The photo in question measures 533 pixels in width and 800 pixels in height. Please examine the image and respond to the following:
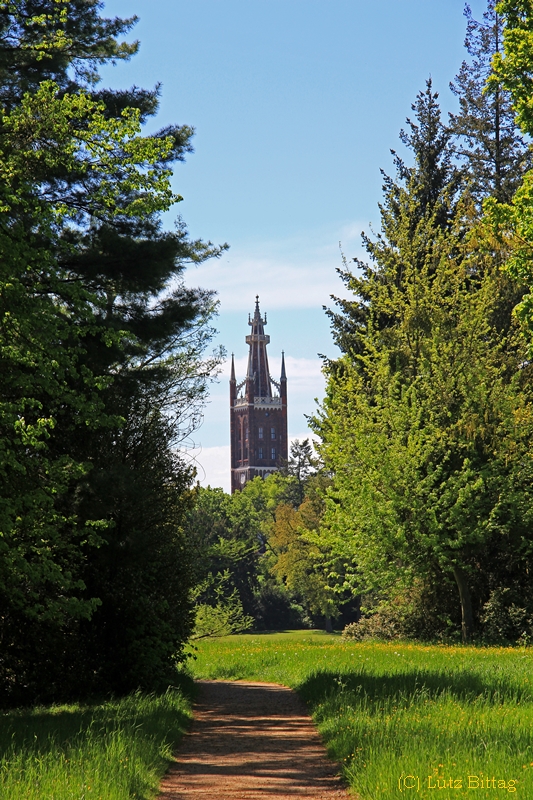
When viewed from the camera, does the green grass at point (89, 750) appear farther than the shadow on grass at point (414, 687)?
No

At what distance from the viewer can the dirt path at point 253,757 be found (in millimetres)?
7379

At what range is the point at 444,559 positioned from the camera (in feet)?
73.0

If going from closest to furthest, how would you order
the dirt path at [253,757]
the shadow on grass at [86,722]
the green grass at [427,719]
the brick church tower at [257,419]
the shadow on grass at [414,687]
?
the green grass at [427,719]
the dirt path at [253,757]
the shadow on grass at [86,722]
the shadow on grass at [414,687]
the brick church tower at [257,419]

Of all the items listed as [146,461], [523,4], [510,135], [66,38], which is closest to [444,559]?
[146,461]

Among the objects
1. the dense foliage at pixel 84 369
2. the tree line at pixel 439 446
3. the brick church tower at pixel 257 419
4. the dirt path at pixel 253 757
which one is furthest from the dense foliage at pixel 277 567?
the brick church tower at pixel 257 419

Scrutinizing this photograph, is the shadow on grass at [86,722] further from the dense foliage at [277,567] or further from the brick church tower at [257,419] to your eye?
the brick church tower at [257,419]

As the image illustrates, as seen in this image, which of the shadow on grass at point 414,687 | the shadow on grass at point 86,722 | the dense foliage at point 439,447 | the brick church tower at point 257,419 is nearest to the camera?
the shadow on grass at point 86,722

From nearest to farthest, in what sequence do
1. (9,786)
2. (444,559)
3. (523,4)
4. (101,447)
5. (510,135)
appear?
(9,786) < (101,447) < (523,4) < (444,559) < (510,135)

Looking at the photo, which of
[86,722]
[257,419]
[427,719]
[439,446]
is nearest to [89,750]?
[86,722]

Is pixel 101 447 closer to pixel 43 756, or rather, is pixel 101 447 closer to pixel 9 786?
pixel 43 756

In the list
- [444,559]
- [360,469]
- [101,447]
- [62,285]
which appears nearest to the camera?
[62,285]

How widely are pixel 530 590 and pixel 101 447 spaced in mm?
13709

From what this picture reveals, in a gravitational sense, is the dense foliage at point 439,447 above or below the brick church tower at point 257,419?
below

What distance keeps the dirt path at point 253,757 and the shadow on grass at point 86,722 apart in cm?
35
